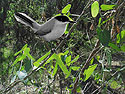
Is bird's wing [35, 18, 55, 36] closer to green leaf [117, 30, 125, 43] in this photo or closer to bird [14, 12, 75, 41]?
bird [14, 12, 75, 41]

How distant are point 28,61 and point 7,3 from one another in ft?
5.24

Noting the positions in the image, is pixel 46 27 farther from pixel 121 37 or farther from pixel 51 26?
pixel 121 37

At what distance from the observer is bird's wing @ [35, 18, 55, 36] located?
21 cm

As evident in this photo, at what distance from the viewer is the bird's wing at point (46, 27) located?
0.67 feet

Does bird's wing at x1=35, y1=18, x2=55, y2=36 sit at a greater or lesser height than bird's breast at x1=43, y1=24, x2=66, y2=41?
greater

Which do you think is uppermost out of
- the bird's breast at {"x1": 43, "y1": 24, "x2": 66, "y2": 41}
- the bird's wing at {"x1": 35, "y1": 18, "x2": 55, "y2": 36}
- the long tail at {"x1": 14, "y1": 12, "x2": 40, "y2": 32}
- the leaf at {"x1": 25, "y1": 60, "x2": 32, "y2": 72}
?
the long tail at {"x1": 14, "y1": 12, "x2": 40, "y2": 32}

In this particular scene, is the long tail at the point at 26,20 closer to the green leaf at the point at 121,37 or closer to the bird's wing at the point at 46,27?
the bird's wing at the point at 46,27

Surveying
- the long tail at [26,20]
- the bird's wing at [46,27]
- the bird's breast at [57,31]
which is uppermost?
the long tail at [26,20]

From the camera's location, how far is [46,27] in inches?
8.3

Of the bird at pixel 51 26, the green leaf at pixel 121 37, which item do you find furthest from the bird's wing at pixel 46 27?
the green leaf at pixel 121 37

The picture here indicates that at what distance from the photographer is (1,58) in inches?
68.6

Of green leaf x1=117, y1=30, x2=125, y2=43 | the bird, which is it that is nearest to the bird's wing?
the bird

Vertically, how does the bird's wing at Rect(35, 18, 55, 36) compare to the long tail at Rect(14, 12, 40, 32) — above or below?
below

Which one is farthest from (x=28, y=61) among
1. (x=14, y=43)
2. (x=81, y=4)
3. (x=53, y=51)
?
(x=14, y=43)
